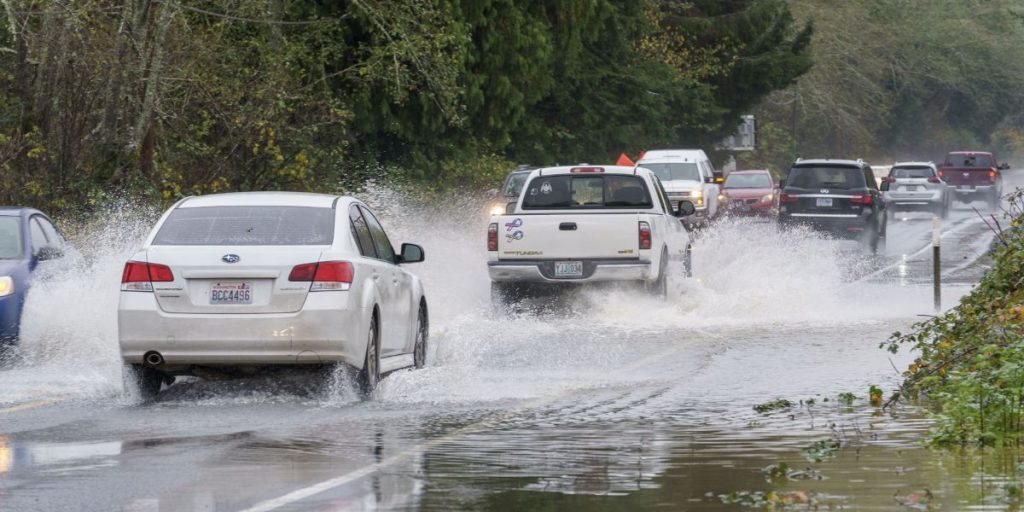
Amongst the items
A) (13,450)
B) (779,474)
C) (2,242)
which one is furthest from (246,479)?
(2,242)

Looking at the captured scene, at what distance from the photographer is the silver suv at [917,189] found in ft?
177

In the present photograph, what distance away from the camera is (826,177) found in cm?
3778

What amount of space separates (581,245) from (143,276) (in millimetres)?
8882

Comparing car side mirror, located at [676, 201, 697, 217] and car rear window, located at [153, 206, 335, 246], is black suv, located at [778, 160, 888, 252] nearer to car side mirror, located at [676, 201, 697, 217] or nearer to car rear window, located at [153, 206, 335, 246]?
car side mirror, located at [676, 201, 697, 217]

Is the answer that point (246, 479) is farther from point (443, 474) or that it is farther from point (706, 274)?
point (706, 274)

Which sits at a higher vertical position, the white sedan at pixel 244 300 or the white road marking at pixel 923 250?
the white sedan at pixel 244 300

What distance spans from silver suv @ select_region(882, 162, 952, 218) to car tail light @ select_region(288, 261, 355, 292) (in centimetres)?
4310

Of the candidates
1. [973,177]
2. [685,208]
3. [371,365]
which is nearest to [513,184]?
[685,208]

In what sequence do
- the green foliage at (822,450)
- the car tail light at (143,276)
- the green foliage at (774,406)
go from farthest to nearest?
the car tail light at (143,276)
the green foliage at (774,406)
the green foliage at (822,450)

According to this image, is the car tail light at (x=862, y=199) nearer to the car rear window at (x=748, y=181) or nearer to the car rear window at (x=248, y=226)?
the car rear window at (x=748, y=181)

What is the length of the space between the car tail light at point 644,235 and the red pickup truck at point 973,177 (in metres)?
43.9

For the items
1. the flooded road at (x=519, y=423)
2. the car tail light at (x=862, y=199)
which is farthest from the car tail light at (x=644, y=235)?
the car tail light at (x=862, y=199)

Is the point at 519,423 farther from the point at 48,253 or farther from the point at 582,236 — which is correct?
the point at 582,236

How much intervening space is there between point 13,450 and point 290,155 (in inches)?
767
